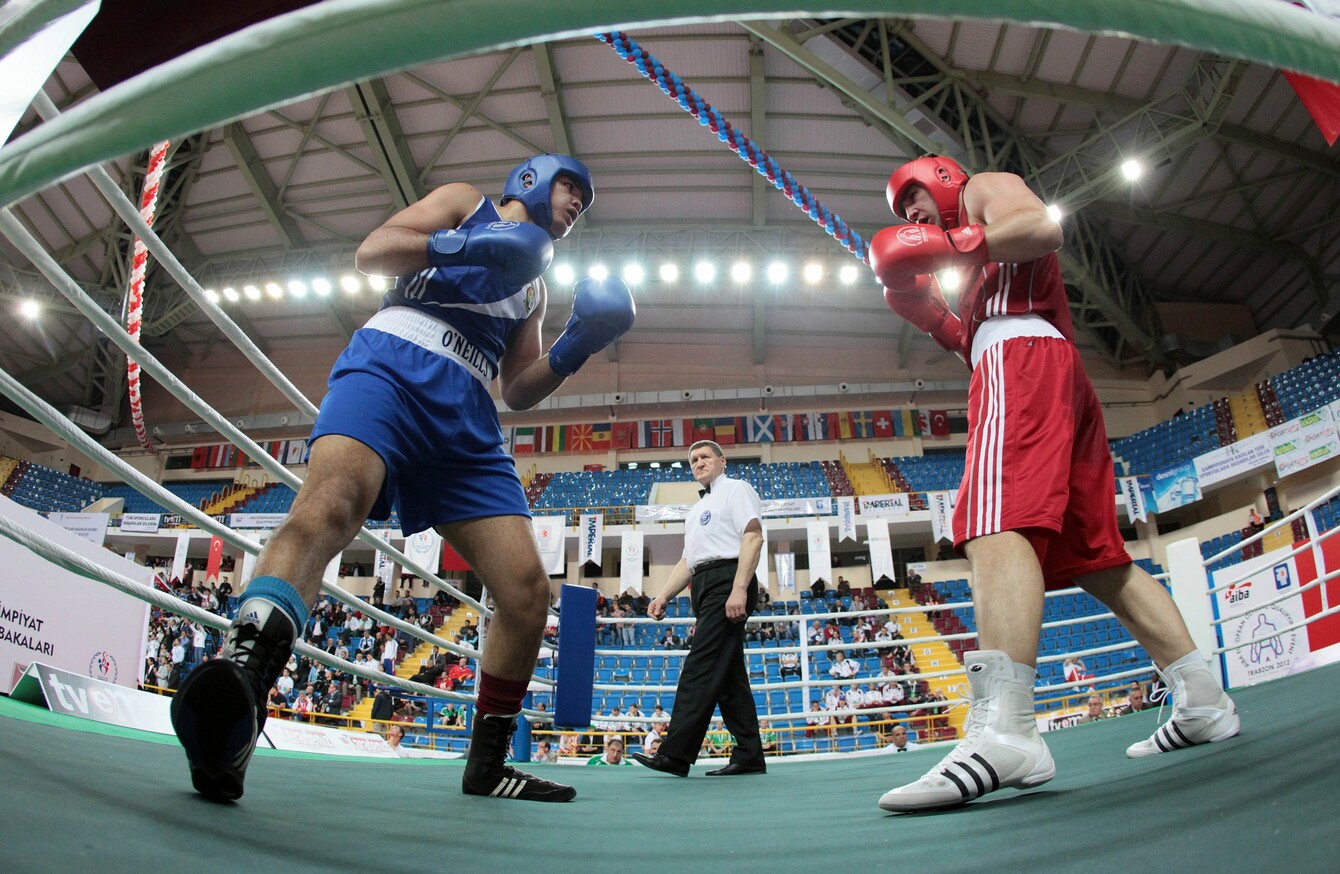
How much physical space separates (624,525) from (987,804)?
14433mm

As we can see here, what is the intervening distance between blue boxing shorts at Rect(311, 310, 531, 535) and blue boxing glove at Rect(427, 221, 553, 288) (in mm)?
243

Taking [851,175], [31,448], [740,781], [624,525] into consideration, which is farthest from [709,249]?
[31,448]

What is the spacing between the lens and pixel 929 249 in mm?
1464

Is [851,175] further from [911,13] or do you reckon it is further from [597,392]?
[911,13]

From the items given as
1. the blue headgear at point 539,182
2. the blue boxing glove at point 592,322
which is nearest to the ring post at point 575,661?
the blue boxing glove at point 592,322

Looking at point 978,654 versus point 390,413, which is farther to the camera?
point 390,413

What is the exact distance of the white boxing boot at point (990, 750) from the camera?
3.94 feet

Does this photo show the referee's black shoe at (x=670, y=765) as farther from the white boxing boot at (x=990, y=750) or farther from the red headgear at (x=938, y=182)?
the red headgear at (x=938, y=182)

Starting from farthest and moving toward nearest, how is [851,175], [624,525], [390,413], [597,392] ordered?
[597,392]
[624,525]
[851,175]
[390,413]

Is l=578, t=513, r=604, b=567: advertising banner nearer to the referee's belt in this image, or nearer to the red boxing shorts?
the referee's belt

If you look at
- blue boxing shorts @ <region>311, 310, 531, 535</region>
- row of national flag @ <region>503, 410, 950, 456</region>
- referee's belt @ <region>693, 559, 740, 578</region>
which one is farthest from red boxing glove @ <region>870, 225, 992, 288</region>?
row of national flag @ <region>503, 410, 950, 456</region>

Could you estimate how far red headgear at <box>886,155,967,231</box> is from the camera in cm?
181

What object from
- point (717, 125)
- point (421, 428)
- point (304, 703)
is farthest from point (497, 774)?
point (304, 703)

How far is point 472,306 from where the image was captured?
69.9 inches
